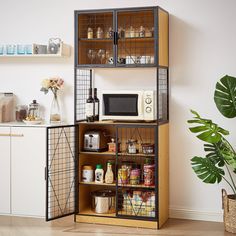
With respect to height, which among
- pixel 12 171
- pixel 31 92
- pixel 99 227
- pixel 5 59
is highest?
pixel 5 59

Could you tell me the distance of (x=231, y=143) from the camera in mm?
4715

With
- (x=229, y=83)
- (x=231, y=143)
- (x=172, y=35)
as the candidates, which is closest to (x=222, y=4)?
(x=172, y=35)

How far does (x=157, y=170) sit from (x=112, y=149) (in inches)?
20.3

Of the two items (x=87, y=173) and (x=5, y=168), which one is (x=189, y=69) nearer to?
(x=87, y=173)

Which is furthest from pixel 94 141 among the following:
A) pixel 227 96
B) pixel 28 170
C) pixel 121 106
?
pixel 227 96

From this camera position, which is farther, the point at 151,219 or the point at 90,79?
the point at 90,79

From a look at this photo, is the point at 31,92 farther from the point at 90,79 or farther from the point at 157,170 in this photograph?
the point at 157,170

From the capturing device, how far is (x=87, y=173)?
484 centimetres

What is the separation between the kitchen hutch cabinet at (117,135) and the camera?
459 centimetres

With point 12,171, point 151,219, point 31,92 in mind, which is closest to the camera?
point 151,219

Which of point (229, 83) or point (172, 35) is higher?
point (172, 35)

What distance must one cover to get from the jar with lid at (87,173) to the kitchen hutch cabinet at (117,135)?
0.13ft

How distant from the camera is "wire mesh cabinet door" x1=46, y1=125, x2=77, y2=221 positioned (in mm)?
4809

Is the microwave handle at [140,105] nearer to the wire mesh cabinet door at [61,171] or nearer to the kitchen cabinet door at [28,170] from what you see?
the wire mesh cabinet door at [61,171]
